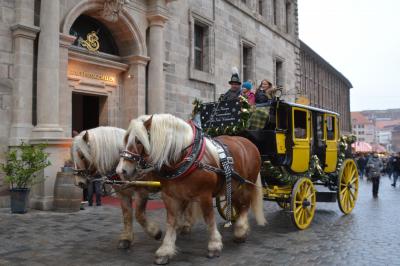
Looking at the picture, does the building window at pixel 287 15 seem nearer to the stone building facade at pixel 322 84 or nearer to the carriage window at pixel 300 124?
the stone building facade at pixel 322 84

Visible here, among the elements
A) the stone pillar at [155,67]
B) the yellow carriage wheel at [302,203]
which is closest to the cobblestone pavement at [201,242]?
the yellow carriage wheel at [302,203]

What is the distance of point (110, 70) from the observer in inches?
465

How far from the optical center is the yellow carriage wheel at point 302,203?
21.7 ft

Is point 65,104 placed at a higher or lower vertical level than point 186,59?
lower

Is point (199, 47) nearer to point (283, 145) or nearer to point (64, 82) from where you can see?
point (64, 82)

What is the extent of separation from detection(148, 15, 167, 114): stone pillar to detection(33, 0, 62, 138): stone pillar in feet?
11.4

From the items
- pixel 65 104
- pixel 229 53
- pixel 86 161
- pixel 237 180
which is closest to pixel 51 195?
pixel 65 104

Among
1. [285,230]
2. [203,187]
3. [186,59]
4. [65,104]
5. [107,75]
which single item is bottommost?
[285,230]

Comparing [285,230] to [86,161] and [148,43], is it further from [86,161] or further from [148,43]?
[148,43]

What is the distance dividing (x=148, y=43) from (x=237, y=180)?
7.89m

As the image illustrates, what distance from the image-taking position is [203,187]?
195 inches

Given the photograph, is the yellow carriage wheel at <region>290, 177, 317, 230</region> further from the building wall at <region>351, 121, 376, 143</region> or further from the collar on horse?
the building wall at <region>351, 121, 376, 143</region>

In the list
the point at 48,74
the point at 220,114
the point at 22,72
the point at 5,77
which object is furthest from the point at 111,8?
the point at 220,114

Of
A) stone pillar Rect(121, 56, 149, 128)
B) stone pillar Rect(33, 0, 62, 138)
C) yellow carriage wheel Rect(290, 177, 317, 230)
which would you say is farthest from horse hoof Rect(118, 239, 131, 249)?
stone pillar Rect(121, 56, 149, 128)
